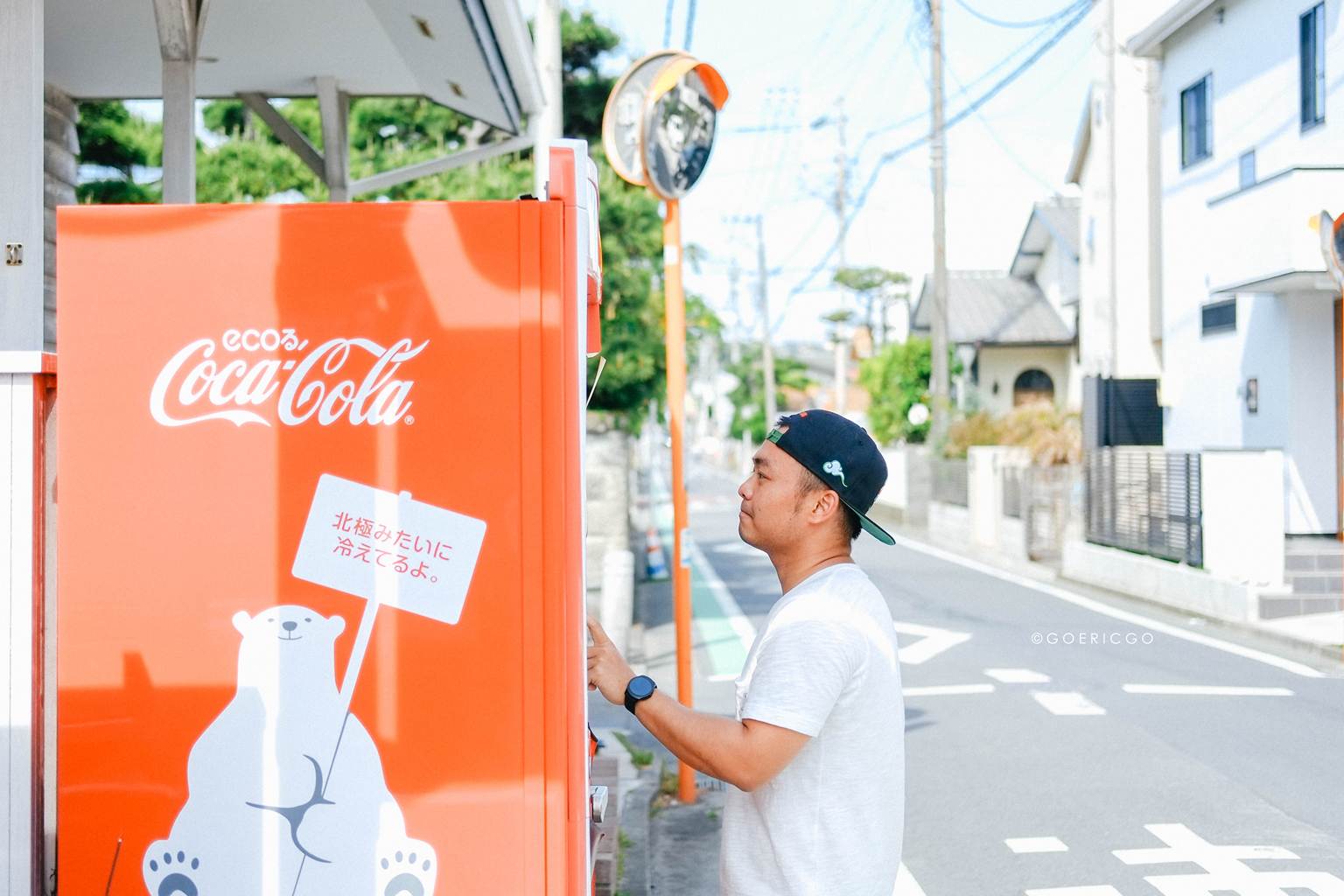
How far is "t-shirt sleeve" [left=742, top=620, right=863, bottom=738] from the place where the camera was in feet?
6.79

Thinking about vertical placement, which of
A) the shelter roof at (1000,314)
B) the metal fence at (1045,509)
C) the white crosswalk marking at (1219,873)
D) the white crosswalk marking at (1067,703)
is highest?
the shelter roof at (1000,314)

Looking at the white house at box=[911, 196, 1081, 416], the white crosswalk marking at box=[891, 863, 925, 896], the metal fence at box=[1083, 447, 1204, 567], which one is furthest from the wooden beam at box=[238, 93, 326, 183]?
the white house at box=[911, 196, 1081, 416]

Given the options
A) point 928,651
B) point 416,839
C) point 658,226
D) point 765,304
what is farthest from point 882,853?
point 765,304

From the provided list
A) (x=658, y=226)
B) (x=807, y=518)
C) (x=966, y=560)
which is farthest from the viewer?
(x=966, y=560)

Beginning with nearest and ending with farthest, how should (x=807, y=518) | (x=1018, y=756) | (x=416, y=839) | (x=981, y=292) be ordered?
(x=416, y=839) < (x=807, y=518) < (x=1018, y=756) < (x=981, y=292)

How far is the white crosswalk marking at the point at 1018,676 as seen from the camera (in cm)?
886

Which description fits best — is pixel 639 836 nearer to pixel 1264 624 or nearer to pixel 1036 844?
pixel 1036 844

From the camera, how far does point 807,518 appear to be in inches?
90.5

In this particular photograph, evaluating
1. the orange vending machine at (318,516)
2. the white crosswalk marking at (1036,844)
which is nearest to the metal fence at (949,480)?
the white crosswalk marking at (1036,844)

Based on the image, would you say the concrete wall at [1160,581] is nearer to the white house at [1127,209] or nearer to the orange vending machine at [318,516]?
the white house at [1127,209]

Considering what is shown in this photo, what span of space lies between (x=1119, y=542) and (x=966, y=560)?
12.3 ft

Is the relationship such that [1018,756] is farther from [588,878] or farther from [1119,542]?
[1119,542]

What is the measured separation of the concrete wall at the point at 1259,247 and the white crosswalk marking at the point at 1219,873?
992 cm

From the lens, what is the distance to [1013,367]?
3228 cm
